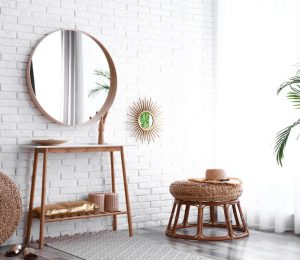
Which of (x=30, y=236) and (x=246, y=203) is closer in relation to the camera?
(x=30, y=236)

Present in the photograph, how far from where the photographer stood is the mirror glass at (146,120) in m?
5.36

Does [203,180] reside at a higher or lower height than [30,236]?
higher

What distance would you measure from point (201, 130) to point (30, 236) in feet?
6.61

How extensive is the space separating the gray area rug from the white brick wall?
23 centimetres

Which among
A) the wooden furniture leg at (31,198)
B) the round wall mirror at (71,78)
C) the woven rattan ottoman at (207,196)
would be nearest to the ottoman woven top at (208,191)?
the woven rattan ottoman at (207,196)

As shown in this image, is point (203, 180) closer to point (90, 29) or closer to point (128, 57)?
point (128, 57)

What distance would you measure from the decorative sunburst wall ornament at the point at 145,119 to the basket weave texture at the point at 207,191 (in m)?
0.83

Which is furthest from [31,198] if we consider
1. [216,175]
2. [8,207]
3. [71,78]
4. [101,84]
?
[216,175]

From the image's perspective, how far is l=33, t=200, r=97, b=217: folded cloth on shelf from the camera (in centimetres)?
455

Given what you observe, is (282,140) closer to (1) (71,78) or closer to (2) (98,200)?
(2) (98,200)

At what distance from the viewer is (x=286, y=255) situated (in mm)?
4066

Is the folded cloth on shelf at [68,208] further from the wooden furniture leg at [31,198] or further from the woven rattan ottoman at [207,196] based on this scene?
the woven rattan ottoman at [207,196]

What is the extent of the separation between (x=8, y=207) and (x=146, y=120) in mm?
1571

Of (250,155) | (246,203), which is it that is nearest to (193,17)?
(250,155)
